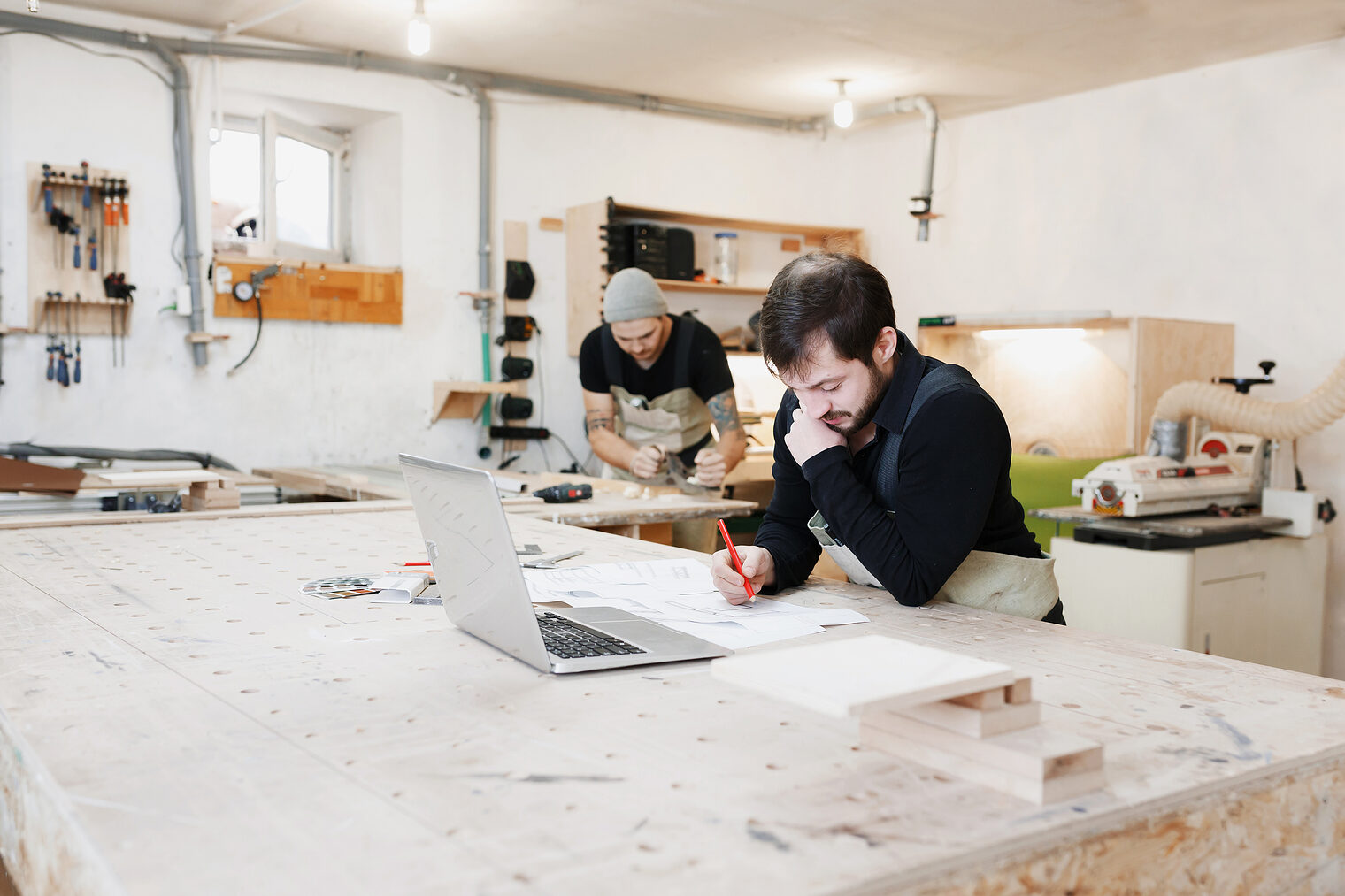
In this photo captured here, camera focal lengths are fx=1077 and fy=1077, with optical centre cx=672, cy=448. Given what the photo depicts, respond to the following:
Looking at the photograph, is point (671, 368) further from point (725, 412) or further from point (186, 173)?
point (186, 173)

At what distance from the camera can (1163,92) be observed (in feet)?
16.6

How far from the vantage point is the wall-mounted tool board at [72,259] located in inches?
170

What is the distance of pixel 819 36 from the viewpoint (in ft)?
15.3

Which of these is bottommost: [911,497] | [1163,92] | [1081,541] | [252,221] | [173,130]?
[1081,541]

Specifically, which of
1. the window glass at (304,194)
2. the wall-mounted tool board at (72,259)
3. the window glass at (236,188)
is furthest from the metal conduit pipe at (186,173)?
the window glass at (304,194)

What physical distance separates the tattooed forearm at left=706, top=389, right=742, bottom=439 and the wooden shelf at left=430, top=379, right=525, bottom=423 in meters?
1.65

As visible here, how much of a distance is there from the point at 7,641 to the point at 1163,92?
17.1 feet

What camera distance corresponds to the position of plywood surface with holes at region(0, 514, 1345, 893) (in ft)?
2.52

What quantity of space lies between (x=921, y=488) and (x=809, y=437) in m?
0.20

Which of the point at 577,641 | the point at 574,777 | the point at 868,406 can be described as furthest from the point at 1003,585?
the point at 574,777

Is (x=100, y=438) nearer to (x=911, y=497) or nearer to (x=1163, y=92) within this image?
(x=911, y=497)

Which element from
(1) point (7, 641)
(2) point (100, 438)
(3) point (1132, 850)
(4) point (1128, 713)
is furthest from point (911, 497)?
(2) point (100, 438)

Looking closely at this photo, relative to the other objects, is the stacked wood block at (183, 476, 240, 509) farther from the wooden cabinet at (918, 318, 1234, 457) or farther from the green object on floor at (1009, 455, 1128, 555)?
the wooden cabinet at (918, 318, 1234, 457)

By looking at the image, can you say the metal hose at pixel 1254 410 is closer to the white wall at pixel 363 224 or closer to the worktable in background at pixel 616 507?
the worktable in background at pixel 616 507
